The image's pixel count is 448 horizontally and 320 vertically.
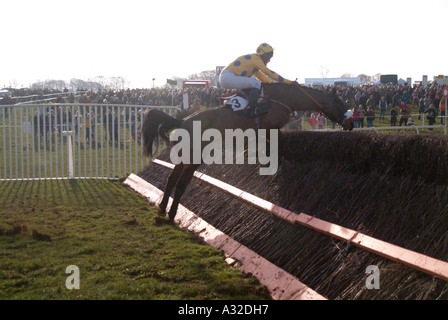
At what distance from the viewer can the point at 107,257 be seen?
439 centimetres

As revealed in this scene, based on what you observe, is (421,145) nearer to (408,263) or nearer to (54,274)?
(408,263)

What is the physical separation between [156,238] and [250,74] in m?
2.69

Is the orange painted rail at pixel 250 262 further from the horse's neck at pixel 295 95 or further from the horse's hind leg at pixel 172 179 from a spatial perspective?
the horse's neck at pixel 295 95

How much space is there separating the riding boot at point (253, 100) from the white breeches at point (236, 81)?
0.07 m

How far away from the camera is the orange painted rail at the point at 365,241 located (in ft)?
8.41

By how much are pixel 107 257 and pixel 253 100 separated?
3.04 meters

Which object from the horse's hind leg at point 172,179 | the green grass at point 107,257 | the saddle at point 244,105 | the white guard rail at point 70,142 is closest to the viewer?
the green grass at point 107,257

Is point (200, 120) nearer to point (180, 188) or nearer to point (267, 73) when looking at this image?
point (180, 188)

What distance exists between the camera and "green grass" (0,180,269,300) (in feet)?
11.5

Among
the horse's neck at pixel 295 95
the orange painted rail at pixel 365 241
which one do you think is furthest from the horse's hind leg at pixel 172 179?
the horse's neck at pixel 295 95

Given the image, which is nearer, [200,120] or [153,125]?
[200,120]

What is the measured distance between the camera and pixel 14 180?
408 inches

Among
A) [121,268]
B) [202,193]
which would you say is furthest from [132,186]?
[121,268]

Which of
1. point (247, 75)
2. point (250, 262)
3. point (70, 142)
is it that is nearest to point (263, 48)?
point (247, 75)
